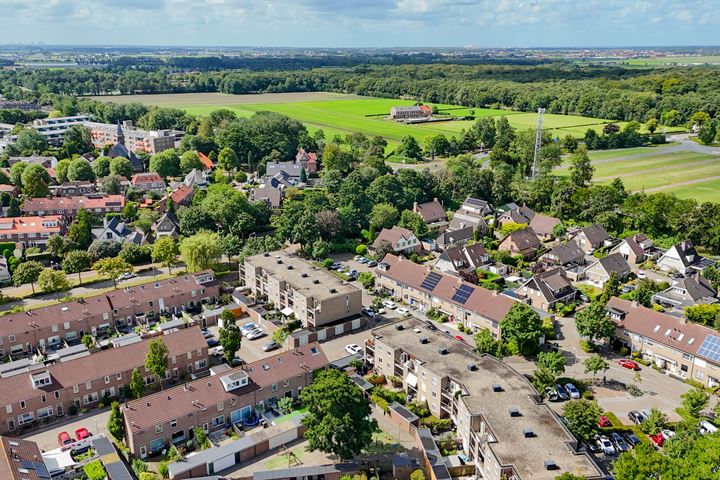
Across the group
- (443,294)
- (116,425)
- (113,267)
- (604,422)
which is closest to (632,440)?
(604,422)

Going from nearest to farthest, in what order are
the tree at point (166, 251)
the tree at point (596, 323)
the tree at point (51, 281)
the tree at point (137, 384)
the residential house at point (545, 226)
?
the tree at point (137, 384) < the tree at point (596, 323) < the tree at point (51, 281) < the tree at point (166, 251) < the residential house at point (545, 226)

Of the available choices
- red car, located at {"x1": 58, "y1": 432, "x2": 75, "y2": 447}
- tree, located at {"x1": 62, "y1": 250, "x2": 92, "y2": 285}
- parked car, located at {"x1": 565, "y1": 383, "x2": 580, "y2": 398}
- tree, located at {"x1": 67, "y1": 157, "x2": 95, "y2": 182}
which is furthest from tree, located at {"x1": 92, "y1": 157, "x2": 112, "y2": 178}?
parked car, located at {"x1": 565, "y1": 383, "x2": 580, "y2": 398}

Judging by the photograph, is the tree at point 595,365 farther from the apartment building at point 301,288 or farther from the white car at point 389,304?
the apartment building at point 301,288

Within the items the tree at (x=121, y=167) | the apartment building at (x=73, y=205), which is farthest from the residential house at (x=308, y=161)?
the apartment building at (x=73, y=205)

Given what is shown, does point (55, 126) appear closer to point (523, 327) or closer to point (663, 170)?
point (523, 327)

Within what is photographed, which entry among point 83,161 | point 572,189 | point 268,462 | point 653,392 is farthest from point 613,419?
point 83,161
